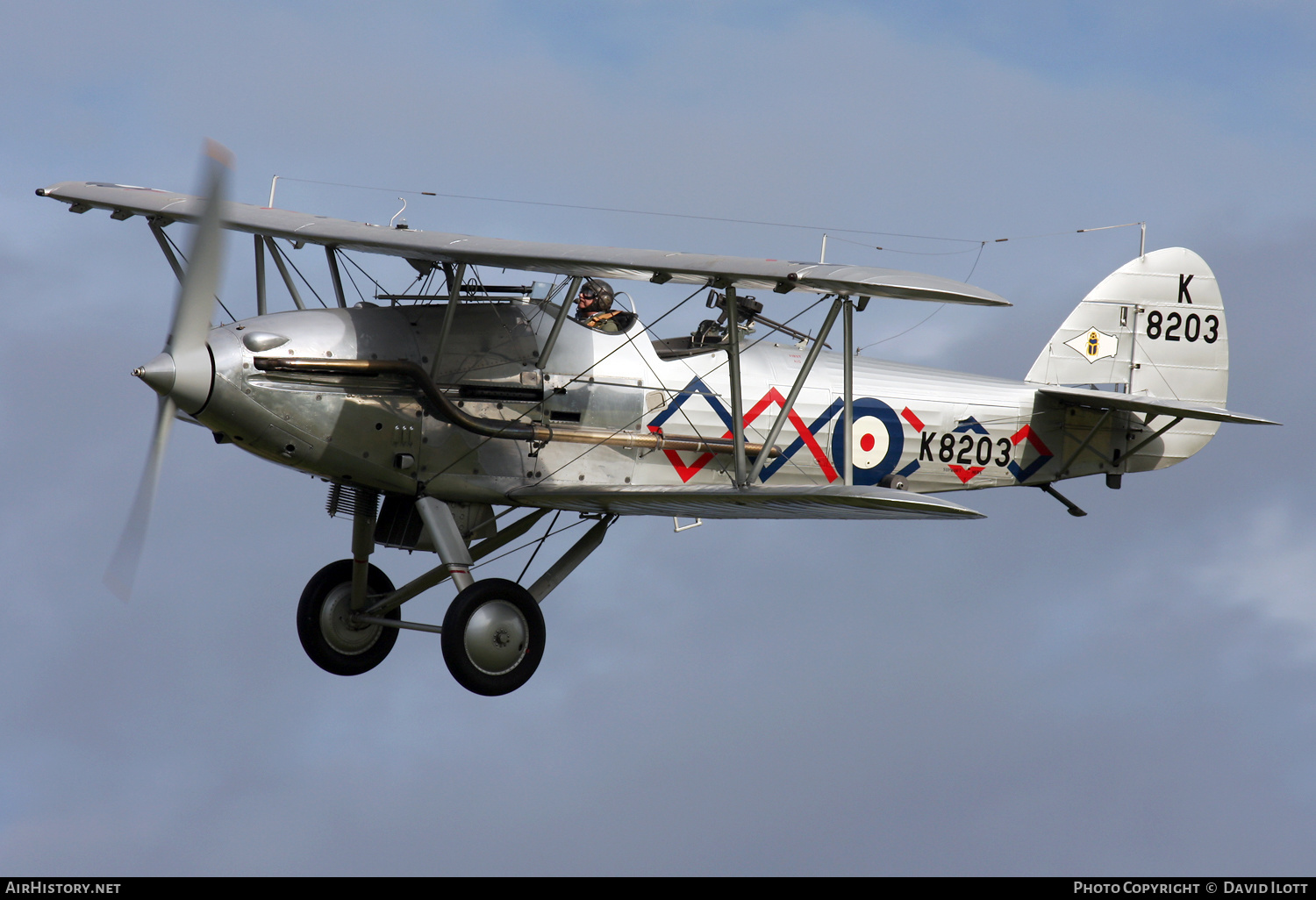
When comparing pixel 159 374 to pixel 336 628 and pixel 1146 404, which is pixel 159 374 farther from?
pixel 1146 404

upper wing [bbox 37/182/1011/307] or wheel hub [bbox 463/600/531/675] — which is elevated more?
upper wing [bbox 37/182/1011/307]

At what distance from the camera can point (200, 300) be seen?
13461mm

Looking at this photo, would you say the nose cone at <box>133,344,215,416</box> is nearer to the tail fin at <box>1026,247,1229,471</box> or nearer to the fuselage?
the fuselage

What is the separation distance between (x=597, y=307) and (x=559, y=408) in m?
0.96

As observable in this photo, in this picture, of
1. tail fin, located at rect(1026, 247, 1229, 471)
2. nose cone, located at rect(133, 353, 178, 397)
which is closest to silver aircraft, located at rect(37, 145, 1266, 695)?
nose cone, located at rect(133, 353, 178, 397)

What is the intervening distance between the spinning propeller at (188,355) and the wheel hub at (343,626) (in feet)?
8.07

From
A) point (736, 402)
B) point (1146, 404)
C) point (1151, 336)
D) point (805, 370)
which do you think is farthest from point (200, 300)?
point (1151, 336)

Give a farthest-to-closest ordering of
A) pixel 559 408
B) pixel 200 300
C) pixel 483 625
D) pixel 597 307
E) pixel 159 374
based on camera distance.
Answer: pixel 597 307 < pixel 559 408 < pixel 483 625 < pixel 200 300 < pixel 159 374

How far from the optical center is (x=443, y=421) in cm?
1435

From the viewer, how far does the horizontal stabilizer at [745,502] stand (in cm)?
1339

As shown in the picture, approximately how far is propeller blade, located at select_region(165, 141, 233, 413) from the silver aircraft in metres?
0.01

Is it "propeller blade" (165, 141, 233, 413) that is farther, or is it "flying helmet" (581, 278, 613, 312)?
"flying helmet" (581, 278, 613, 312)

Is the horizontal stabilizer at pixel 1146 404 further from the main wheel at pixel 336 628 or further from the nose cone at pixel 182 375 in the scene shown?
the nose cone at pixel 182 375

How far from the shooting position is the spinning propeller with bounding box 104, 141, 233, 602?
43.4 feet
